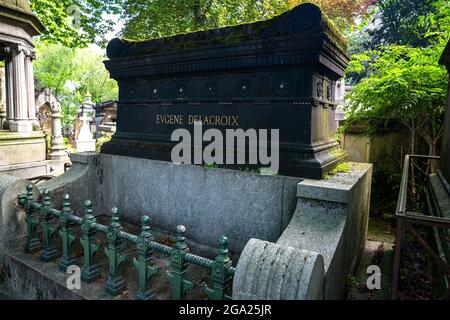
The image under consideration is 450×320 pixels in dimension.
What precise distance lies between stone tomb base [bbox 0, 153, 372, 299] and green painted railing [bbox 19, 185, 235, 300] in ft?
0.78

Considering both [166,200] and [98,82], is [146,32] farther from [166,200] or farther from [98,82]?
[98,82]

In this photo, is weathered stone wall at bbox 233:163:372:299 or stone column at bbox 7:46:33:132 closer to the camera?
weathered stone wall at bbox 233:163:372:299

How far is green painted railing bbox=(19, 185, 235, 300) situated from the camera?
96.9 inches

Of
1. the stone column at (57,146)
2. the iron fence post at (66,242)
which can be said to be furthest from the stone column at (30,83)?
the iron fence post at (66,242)

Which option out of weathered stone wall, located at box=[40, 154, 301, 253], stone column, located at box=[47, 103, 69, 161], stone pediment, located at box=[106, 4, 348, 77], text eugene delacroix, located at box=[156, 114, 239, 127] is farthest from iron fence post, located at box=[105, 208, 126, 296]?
stone column, located at box=[47, 103, 69, 161]

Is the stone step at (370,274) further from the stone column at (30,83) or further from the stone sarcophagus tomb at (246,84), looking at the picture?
the stone column at (30,83)

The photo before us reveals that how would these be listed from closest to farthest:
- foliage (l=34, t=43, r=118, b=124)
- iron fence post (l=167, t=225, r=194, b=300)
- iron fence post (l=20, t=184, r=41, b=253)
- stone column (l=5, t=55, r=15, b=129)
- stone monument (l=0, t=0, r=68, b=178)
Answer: iron fence post (l=167, t=225, r=194, b=300), iron fence post (l=20, t=184, r=41, b=253), stone monument (l=0, t=0, r=68, b=178), stone column (l=5, t=55, r=15, b=129), foliage (l=34, t=43, r=118, b=124)

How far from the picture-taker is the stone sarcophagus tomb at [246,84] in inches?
146

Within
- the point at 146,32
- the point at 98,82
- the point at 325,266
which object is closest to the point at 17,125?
the point at 146,32

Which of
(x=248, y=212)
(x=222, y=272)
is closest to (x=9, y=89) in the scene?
(x=248, y=212)

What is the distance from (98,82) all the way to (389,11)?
143 feet

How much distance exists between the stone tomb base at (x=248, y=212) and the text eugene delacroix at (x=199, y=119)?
68cm

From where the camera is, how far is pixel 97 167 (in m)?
5.45

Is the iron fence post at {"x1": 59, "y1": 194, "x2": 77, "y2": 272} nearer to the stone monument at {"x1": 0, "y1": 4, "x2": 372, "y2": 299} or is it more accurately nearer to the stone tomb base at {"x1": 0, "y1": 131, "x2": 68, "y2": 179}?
the stone monument at {"x1": 0, "y1": 4, "x2": 372, "y2": 299}
